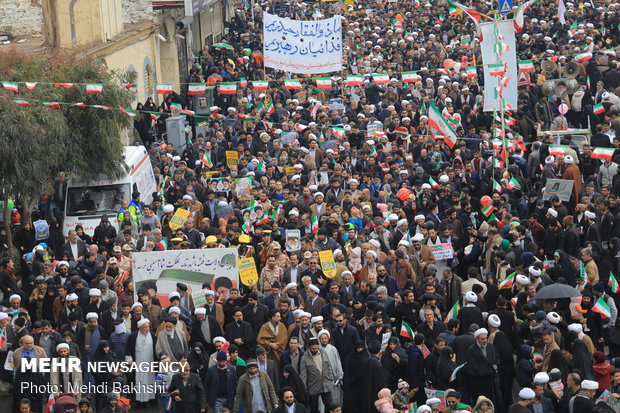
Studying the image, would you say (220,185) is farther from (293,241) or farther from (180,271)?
(180,271)

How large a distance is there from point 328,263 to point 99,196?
5729mm

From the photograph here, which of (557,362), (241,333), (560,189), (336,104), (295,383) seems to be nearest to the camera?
(557,362)

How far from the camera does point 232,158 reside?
24.6 metres

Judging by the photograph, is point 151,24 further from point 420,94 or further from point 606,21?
point 606,21

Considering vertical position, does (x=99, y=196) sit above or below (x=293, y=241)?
below

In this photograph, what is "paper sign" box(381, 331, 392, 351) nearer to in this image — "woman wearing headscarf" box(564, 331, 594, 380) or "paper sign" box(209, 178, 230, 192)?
"woman wearing headscarf" box(564, 331, 594, 380)

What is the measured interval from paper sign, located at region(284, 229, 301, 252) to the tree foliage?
14.4ft

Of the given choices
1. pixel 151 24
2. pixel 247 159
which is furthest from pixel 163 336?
pixel 151 24

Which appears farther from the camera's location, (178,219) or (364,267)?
(178,219)

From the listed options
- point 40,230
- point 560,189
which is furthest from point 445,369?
point 40,230

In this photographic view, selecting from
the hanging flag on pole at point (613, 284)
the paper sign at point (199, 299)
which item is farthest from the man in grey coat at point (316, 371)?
the hanging flag on pole at point (613, 284)

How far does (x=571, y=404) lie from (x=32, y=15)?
73.1ft

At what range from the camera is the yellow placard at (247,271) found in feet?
56.3

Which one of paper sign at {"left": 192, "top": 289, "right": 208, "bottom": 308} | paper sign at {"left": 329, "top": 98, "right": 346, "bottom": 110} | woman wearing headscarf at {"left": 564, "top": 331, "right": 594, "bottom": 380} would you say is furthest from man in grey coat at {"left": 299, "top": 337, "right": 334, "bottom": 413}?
paper sign at {"left": 329, "top": 98, "right": 346, "bottom": 110}
